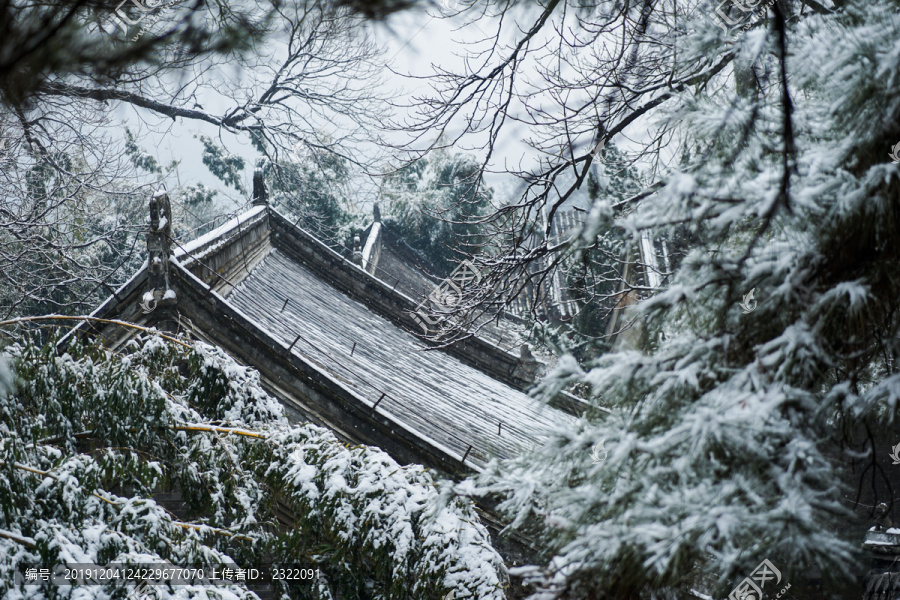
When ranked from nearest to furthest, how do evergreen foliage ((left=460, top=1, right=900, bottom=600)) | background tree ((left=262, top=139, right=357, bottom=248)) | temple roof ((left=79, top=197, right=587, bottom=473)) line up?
evergreen foliage ((left=460, top=1, right=900, bottom=600)), temple roof ((left=79, top=197, right=587, bottom=473)), background tree ((left=262, top=139, right=357, bottom=248))

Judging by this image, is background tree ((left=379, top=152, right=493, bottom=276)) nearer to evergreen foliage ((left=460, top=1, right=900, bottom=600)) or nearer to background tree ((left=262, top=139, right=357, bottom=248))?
background tree ((left=262, top=139, right=357, bottom=248))

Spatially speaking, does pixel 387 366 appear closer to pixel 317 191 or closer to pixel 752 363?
pixel 752 363

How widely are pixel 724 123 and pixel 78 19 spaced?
6.05 ft

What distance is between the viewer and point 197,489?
3986 mm
